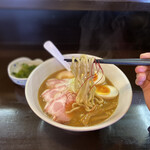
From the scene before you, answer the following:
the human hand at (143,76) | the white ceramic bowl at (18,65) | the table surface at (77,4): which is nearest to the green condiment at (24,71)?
the white ceramic bowl at (18,65)

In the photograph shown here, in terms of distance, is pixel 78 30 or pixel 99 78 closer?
pixel 99 78

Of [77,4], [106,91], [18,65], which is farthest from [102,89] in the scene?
[18,65]

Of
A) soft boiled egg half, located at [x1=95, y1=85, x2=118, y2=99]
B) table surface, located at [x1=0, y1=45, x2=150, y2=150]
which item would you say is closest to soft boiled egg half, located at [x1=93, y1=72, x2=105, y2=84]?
soft boiled egg half, located at [x1=95, y1=85, x2=118, y2=99]

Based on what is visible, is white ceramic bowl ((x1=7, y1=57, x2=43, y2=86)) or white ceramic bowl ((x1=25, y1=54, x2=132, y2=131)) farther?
white ceramic bowl ((x1=7, y1=57, x2=43, y2=86))

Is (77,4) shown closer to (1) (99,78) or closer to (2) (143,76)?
(1) (99,78)

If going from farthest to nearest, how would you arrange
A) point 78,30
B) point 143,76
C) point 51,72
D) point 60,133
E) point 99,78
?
point 78,30, point 51,72, point 99,78, point 60,133, point 143,76

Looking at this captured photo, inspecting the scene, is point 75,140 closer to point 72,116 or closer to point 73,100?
point 72,116

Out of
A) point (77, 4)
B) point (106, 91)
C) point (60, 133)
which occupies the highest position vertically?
point (77, 4)

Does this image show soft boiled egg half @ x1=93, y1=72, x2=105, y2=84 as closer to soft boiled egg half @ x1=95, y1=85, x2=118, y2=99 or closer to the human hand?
soft boiled egg half @ x1=95, y1=85, x2=118, y2=99
